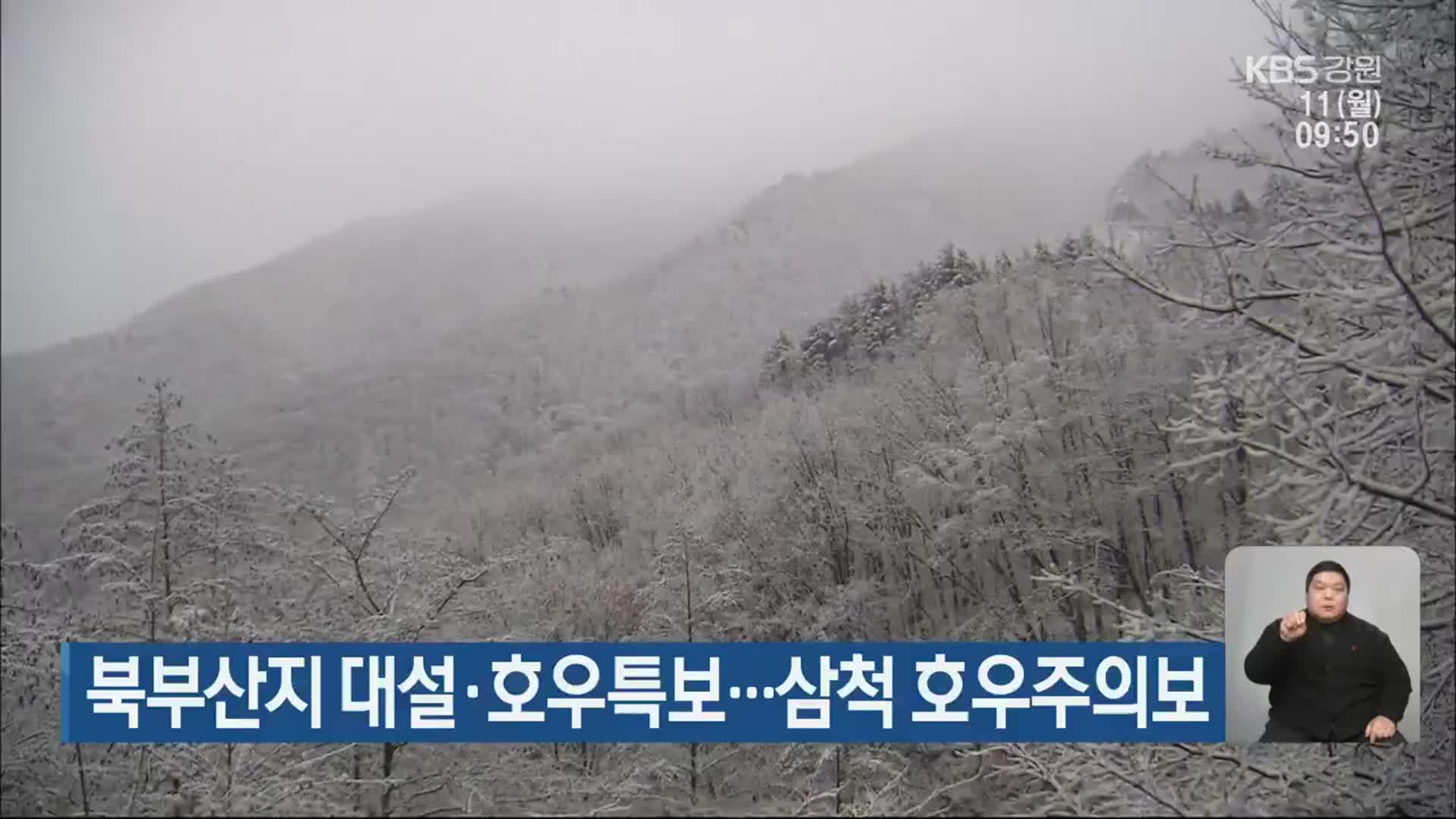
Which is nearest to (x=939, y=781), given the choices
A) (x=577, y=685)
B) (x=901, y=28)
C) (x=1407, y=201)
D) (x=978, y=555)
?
(x=978, y=555)

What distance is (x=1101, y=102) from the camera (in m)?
8.84

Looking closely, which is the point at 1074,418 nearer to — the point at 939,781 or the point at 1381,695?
the point at 939,781

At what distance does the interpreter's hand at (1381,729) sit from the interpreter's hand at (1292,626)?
42 centimetres

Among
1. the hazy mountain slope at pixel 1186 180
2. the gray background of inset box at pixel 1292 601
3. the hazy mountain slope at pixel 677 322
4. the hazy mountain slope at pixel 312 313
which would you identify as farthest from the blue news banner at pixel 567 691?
the hazy mountain slope at pixel 312 313

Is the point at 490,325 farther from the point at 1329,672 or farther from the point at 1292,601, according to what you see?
the point at 1329,672

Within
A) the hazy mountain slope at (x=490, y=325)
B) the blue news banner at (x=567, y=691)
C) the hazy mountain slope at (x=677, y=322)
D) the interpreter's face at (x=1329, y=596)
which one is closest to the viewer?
the interpreter's face at (x=1329, y=596)

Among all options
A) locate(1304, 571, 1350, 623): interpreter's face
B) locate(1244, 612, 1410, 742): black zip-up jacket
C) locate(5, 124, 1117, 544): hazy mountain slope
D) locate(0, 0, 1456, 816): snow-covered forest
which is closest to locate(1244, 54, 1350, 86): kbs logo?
locate(0, 0, 1456, 816): snow-covered forest

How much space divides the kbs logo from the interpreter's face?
2.20 meters

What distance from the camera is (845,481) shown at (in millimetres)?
8047

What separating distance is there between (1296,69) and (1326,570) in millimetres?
2231

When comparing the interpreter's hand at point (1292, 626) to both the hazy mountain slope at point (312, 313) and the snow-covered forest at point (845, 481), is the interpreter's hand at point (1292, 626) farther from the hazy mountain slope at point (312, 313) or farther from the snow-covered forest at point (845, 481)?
the hazy mountain slope at point (312, 313)

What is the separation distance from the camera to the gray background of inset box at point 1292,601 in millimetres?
3195

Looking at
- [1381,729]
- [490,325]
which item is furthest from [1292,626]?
[490,325]

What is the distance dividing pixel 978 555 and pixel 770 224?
211 inches
